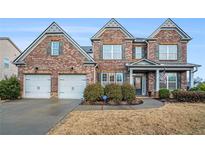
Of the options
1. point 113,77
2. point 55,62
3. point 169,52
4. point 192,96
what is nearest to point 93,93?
point 55,62

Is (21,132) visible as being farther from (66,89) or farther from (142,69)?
(142,69)

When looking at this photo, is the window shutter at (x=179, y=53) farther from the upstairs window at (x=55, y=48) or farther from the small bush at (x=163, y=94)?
the upstairs window at (x=55, y=48)

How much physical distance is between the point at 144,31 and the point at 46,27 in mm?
11280

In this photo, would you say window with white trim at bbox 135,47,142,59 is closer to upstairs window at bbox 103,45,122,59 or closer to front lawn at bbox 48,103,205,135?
upstairs window at bbox 103,45,122,59

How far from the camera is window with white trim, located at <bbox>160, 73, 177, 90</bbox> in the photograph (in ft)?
73.9

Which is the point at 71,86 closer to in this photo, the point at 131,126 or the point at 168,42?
the point at 168,42

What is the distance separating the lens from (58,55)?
1978cm

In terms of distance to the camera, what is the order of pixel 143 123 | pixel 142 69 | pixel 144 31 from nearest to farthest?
pixel 143 123, pixel 142 69, pixel 144 31

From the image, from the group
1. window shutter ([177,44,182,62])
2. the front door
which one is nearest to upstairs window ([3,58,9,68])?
the front door

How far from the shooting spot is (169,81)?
22.7 meters

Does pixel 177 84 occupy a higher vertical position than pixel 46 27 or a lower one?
lower

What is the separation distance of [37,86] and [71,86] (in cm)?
321

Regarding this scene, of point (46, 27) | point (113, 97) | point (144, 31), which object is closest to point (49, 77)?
point (46, 27)

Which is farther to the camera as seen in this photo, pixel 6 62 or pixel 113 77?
pixel 6 62
